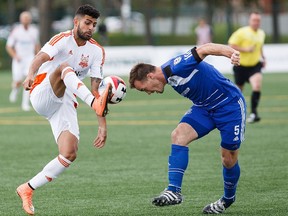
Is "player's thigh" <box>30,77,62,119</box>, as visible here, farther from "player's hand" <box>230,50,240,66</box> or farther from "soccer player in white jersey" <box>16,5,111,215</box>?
"player's hand" <box>230,50,240,66</box>

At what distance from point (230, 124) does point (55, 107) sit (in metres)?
2.05

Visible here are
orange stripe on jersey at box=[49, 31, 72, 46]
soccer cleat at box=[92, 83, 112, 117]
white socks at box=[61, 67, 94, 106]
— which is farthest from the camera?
orange stripe on jersey at box=[49, 31, 72, 46]

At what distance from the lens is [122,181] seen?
1244 centimetres

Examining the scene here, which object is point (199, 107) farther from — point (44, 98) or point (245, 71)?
point (245, 71)

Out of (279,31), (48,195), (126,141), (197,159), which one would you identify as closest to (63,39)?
(48,195)

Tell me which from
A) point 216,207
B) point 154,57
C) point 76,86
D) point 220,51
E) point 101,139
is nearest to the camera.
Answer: point 220,51

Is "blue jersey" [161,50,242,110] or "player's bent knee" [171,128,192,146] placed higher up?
"blue jersey" [161,50,242,110]

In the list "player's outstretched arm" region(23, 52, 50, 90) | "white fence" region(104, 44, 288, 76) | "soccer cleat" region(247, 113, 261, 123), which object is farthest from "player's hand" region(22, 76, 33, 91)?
"white fence" region(104, 44, 288, 76)

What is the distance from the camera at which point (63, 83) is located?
33.4ft

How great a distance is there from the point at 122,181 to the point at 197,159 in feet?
8.06

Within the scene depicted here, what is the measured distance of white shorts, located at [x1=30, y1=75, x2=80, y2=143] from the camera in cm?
1022

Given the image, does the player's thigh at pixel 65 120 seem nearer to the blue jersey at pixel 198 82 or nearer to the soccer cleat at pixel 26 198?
the soccer cleat at pixel 26 198

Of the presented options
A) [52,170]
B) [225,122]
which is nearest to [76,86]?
[52,170]

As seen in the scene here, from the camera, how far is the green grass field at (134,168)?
34.6 ft
